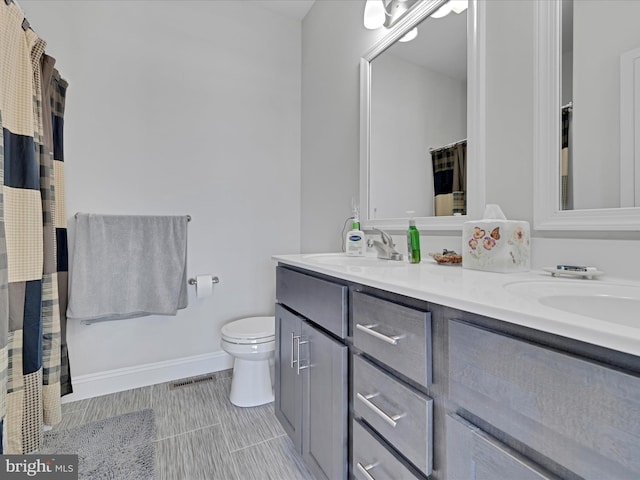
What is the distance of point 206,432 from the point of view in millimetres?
1564

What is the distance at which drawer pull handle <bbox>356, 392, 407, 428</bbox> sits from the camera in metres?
0.73

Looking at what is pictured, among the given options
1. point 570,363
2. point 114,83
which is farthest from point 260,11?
point 570,363

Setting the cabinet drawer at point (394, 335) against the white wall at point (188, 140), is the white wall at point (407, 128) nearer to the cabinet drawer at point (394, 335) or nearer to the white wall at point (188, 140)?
the cabinet drawer at point (394, 335)

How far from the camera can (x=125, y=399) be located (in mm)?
1867

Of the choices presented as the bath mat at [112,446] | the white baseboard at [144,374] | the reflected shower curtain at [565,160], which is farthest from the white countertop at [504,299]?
Result: the white baseboard at [144,374]

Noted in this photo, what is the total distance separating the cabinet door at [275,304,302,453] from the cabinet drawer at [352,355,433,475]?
404mm

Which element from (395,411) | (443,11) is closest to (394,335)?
(395,411)

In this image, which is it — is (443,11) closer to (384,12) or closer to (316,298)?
(384,12)

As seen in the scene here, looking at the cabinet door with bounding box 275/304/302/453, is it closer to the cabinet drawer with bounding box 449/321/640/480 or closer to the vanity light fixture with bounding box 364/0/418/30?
the cabinet drawer with bounding box 449/321/640/480

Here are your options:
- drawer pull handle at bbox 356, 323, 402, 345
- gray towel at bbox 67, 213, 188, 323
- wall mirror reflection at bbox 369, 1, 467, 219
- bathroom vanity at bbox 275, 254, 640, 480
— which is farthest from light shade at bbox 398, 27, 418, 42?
gray towel at bbox 67, 213, 188, 323

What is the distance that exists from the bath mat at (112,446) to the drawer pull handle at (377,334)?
1161 millimetres

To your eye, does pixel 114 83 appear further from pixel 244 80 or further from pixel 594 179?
pixel 594 179

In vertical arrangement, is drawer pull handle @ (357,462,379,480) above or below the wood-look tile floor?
above

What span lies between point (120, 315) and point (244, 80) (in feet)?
5.92
